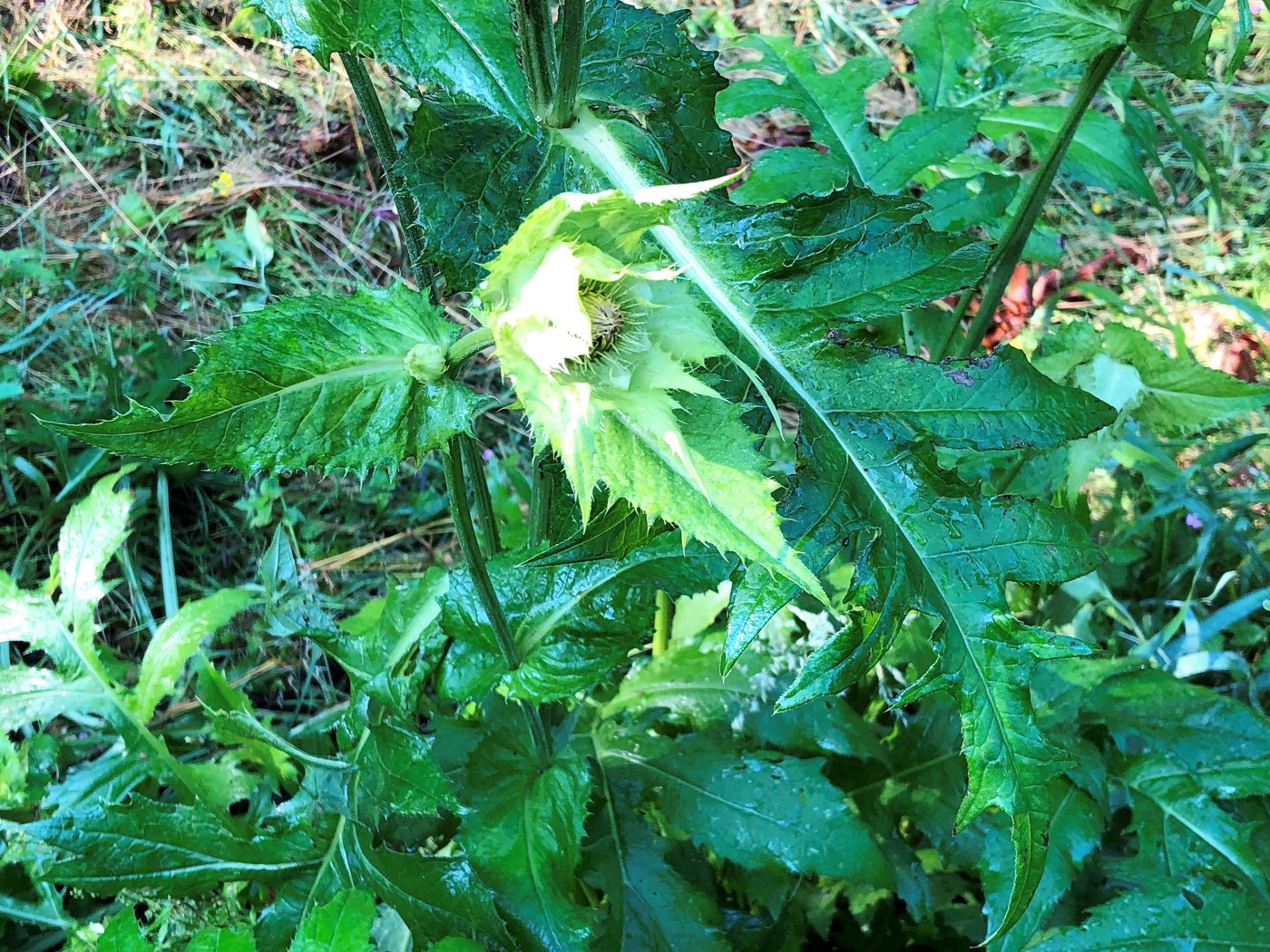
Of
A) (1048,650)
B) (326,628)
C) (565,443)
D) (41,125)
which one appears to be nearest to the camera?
(565,443)

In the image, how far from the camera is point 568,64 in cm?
90

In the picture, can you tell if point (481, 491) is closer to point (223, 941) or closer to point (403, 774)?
point (403, 774)

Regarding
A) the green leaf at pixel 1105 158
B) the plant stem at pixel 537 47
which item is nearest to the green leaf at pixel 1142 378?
the green leaf at pixel 1105 158

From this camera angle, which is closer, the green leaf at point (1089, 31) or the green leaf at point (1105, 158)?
the green leaf at point (1089, 31)

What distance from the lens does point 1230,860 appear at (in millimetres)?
1452

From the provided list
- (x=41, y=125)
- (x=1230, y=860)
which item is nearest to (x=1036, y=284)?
(x=1230, y=860)

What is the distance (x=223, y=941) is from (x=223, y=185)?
277 centimetres

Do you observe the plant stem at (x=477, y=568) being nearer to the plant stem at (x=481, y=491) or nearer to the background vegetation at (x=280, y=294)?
the plant stem at (x=481, y=491)

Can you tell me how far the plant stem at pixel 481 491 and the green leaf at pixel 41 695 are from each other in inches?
39.2

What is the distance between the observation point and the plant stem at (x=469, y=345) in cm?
78

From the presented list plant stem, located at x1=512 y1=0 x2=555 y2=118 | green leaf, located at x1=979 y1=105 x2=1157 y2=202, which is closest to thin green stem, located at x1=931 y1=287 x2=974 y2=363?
green leaf, located at x1=979 y1=105 x2=1157 y2=202

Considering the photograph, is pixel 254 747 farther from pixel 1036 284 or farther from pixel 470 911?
pixel 1036 284

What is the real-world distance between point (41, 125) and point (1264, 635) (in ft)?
13.9

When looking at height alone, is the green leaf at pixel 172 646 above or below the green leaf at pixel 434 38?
below
